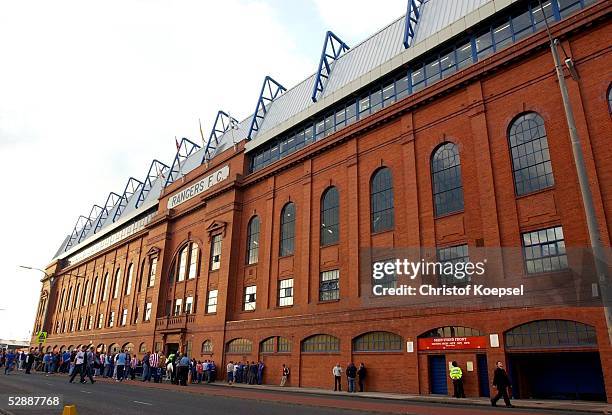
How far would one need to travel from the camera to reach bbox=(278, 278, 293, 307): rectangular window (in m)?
31.3

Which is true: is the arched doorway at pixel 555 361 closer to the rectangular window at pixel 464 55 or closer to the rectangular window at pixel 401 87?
the rectangular window at pixel 464 55

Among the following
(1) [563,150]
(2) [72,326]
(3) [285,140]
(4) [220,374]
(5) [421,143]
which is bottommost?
(4) [220,374]

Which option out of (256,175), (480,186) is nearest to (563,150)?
(480,186)

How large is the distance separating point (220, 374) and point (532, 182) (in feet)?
83.1

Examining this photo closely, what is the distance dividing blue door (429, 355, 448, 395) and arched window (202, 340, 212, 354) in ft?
64.6

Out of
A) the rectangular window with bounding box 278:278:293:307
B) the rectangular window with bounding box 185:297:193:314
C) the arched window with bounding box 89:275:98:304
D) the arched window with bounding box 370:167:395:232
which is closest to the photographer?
the arched window with bounding box 370:167:395:232

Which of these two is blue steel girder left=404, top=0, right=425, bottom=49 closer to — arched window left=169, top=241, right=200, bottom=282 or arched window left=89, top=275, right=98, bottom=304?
arched window left=169, top=241, right=200, bottom=282

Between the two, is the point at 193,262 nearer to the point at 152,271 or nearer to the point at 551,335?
the point at 152,271

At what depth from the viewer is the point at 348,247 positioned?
91.9ft

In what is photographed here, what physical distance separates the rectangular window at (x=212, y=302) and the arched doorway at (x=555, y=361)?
2426cm

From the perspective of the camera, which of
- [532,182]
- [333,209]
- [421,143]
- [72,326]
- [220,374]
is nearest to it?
[532,182]

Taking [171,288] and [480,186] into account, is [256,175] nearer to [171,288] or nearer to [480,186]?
[171,288]

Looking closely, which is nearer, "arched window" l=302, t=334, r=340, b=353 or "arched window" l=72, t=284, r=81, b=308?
"arched window" l=302, t=334, r=340, b=353

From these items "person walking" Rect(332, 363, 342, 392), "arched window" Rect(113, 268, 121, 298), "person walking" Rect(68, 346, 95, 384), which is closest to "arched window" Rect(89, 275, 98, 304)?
"arched window" Rect(113, 268, 121, 298)
